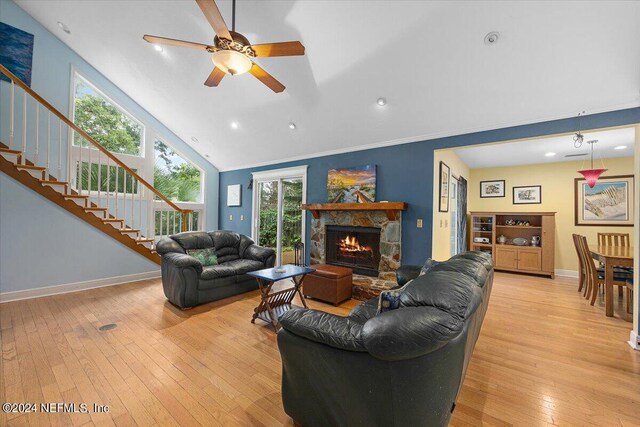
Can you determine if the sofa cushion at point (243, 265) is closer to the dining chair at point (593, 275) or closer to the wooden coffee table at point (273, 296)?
the wooden coffee table at point (273, 296)

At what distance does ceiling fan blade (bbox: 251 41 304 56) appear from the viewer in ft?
7.47

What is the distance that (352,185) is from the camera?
480 cm

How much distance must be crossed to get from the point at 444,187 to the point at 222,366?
163 inches

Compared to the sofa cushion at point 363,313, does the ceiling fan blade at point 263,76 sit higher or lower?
higher

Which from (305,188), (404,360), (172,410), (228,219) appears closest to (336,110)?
(305,188)

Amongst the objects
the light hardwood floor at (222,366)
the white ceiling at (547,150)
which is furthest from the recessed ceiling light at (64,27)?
the white ceiling at (547,150)

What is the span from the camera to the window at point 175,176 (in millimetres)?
6023

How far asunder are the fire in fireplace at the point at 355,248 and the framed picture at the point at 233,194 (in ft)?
9.52

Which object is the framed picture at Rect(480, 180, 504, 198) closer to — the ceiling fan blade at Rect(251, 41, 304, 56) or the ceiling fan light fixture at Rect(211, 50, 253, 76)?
the ceiling fan blade at Rect(251, 41, 304, 56)

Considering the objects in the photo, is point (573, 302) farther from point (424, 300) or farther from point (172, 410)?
point (172, 410)

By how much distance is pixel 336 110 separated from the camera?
4.04 m

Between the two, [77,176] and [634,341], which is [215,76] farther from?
[634,341]


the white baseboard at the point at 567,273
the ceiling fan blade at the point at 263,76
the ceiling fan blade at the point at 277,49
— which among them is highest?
the ceiling fan blade at the point at 277,49

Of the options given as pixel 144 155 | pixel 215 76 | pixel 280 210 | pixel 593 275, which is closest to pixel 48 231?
pixel 144 155
